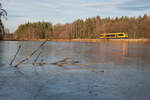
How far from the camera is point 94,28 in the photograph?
501ft

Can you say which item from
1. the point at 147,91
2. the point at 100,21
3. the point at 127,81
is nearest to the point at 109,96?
the point at 147,91

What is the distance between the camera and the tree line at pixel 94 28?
4626 inches

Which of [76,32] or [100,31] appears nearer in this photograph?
[100,31]

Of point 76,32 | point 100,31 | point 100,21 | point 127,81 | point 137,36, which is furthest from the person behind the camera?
point 100,21

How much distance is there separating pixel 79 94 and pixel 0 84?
3.44 meters

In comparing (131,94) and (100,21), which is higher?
(100,21)

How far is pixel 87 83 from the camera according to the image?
7965mm

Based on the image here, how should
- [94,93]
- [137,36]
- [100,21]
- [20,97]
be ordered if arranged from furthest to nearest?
[100,21], [137,36], [94,93], [20,97]

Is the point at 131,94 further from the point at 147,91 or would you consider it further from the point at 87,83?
the point at 87,83

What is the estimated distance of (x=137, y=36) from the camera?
118 metres

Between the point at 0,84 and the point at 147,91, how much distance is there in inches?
226

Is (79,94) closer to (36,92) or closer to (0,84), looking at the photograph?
(36,92)

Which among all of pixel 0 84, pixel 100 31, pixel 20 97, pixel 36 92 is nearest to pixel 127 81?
pixel 36 92

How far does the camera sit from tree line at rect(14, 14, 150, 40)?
4626 inches
